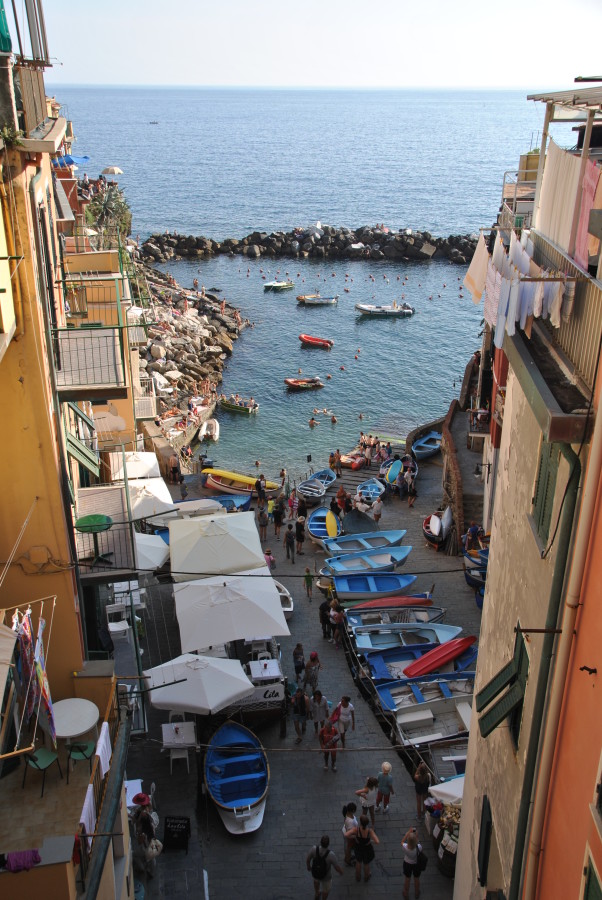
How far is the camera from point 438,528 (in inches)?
1001

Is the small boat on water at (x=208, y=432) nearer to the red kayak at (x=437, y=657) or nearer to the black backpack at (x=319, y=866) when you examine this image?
the red kayak at (x=437, y=657)

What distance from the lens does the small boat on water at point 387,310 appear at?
66438 mm

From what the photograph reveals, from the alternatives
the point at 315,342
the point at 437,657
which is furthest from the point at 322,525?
the point at 315,342

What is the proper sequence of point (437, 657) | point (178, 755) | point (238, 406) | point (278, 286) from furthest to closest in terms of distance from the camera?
point (278, 286) < point (238, 406) < point (437, 657) < point (178, 755)

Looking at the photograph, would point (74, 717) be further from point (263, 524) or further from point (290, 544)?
point (263, 524)

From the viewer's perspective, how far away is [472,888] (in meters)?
10.4

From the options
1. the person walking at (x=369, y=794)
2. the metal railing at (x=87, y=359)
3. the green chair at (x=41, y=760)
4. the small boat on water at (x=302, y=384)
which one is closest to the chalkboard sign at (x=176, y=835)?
the person walking at (x=369, y=794)

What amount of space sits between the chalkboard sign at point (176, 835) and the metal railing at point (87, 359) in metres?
7.88

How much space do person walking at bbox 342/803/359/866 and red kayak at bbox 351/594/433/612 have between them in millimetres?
7834

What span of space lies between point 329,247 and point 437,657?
75.0m

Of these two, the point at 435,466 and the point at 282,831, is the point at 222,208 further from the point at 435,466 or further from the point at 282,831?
the point at 282,831

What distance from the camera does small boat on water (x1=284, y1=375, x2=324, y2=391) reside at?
162ft

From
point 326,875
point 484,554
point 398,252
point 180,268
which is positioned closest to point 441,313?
point 398,252

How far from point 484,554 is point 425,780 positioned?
9034mm
